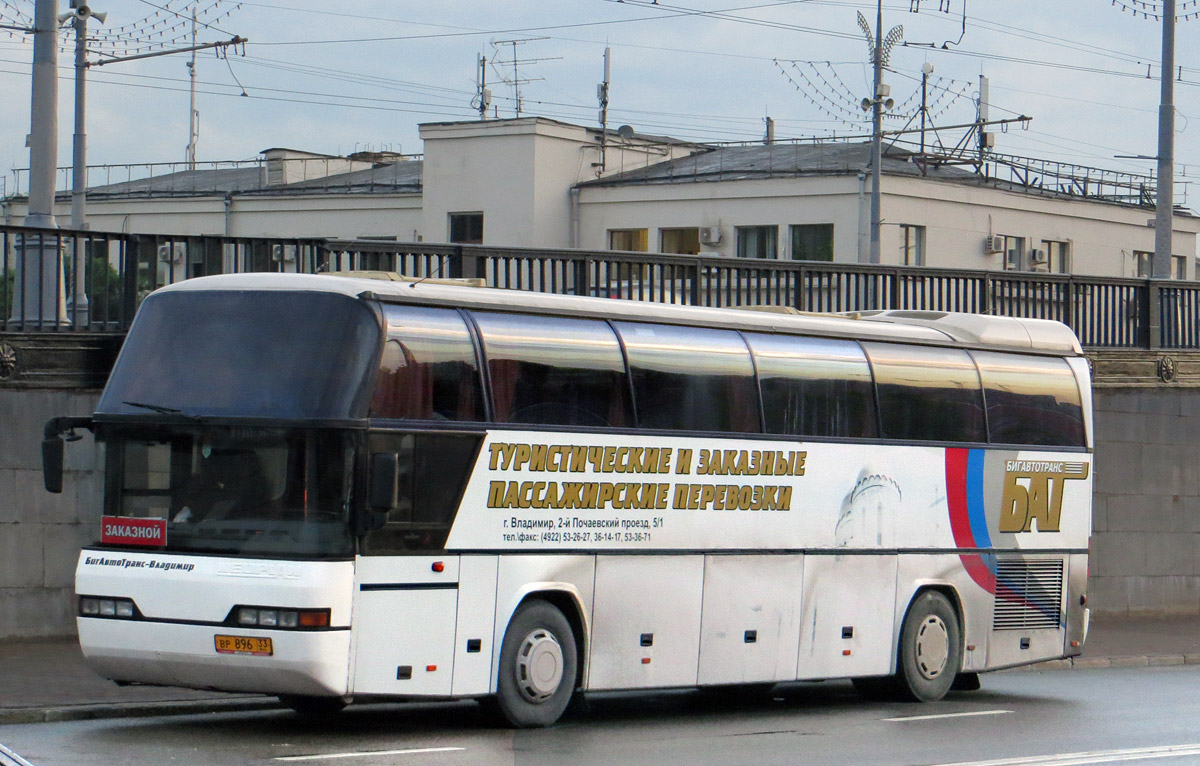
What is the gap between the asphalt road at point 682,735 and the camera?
11000 millimetres

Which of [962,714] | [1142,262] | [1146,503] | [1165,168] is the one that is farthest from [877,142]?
[962,714]

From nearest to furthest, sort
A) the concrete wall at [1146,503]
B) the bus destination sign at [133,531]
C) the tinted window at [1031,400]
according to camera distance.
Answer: the bus destination sign at [133,531] → the tinted window at [1031,400] → the concrete wall at [1146,503]

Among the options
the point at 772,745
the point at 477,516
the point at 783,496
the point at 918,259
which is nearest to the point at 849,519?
the point at 783,496

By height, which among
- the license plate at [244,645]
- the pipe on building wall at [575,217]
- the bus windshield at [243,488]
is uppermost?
the pipe on building wall at [575,217]

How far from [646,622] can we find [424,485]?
7.86ft

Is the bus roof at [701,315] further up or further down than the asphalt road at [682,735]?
further up

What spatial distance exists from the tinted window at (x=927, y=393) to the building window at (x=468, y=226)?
130ft

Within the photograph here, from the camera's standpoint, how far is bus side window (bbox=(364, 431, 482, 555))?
38.4 ft

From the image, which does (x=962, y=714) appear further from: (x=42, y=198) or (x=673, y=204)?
(x=673, y=204)

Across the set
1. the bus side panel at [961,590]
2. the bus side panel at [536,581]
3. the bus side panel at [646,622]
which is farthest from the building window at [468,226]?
the bus side panel at [536,581]

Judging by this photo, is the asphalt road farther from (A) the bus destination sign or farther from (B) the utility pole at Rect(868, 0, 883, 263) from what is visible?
(B) the utility pole at Rect(868, 0, 883, 263)

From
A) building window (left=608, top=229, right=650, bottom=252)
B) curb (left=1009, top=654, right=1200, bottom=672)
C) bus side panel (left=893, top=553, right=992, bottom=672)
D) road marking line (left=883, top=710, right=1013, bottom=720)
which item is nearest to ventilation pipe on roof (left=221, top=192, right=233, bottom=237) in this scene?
building window (left=608, top=229, right=650, bottom=252)

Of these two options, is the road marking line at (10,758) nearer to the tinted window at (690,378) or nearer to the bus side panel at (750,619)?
the tinted window at (690,378)

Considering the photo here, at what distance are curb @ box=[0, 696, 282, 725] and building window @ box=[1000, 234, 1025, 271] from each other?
139 feet
